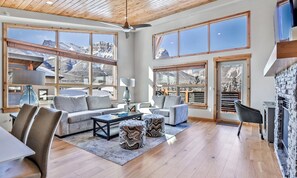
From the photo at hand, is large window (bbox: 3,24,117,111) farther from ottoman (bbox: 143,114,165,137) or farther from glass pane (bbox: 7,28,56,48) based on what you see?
ottoman (bbox: 143,114,165,137)

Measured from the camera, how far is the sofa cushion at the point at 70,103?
171 inches

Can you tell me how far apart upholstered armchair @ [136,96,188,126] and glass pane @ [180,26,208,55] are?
6.17 feet

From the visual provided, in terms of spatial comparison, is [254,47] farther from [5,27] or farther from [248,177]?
[5,27]

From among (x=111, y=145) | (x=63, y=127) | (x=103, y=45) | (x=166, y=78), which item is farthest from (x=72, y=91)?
(x=166, y=78)

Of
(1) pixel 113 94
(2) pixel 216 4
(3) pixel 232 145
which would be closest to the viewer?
(3) pixel 232 145

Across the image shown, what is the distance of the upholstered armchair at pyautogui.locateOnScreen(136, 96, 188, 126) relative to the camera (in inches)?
188

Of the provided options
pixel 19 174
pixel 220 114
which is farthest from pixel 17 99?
pixel 220 114

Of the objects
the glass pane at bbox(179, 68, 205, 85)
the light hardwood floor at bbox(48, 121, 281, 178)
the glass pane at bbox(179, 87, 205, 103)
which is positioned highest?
the glass pane at bbox(179, 68, 205, 85)

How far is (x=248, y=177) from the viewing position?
7.17ft

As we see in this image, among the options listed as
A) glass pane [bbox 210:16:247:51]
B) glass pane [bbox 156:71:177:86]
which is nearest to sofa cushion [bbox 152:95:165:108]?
glass pane [bbox 156:71:177:86]

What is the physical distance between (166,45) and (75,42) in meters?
3.36

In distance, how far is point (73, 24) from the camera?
565 cm

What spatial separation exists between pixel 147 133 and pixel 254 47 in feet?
12.6

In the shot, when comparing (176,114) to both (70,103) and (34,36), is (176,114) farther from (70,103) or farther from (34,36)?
(34,36)
